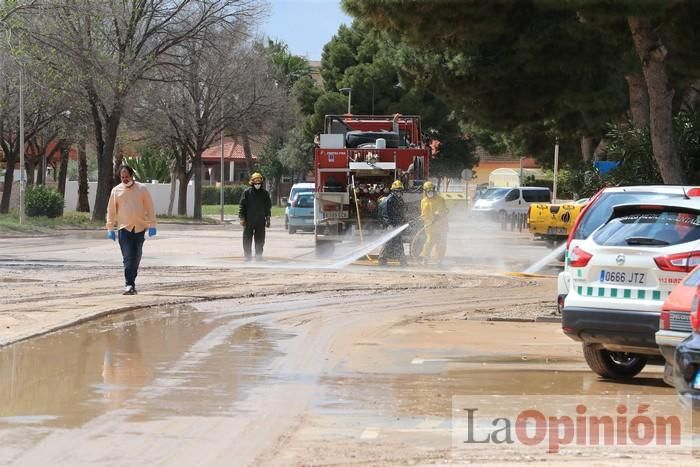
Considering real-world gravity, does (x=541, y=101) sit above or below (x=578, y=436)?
above

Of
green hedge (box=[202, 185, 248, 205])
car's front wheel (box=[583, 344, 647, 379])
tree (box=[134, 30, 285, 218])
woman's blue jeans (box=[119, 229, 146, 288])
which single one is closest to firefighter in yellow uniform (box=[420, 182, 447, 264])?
woman's blue jeans (box=[119, 229, 146, 288])

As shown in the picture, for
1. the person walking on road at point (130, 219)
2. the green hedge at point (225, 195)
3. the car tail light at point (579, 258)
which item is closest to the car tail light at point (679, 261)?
the car tail light at point (579, 258)

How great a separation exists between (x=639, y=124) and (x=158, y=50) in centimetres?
2400

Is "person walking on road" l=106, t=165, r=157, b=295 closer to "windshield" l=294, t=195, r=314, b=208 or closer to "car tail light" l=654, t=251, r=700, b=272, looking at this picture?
"car tail light" l=654, t=251, r=700, b=272

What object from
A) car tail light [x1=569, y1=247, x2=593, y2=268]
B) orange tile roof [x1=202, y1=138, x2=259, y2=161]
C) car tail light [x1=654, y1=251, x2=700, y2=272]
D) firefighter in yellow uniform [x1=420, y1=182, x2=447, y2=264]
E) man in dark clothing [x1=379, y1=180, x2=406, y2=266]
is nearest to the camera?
car tail light [x1=654, y1=251, x2=700, y2=272]

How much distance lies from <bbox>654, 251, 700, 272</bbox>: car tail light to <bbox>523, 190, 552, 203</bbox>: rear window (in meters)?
44.8

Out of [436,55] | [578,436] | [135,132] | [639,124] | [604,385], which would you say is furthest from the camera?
[135,132]

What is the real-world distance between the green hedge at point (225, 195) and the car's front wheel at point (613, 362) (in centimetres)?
7879

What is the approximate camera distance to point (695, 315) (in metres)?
7.53

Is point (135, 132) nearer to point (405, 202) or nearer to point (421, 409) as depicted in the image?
point (405, 202)

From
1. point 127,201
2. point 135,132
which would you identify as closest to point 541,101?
point 127,201

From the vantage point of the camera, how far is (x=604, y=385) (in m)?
10.0

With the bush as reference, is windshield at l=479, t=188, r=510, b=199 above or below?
above

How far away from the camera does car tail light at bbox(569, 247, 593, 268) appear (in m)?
10.1
